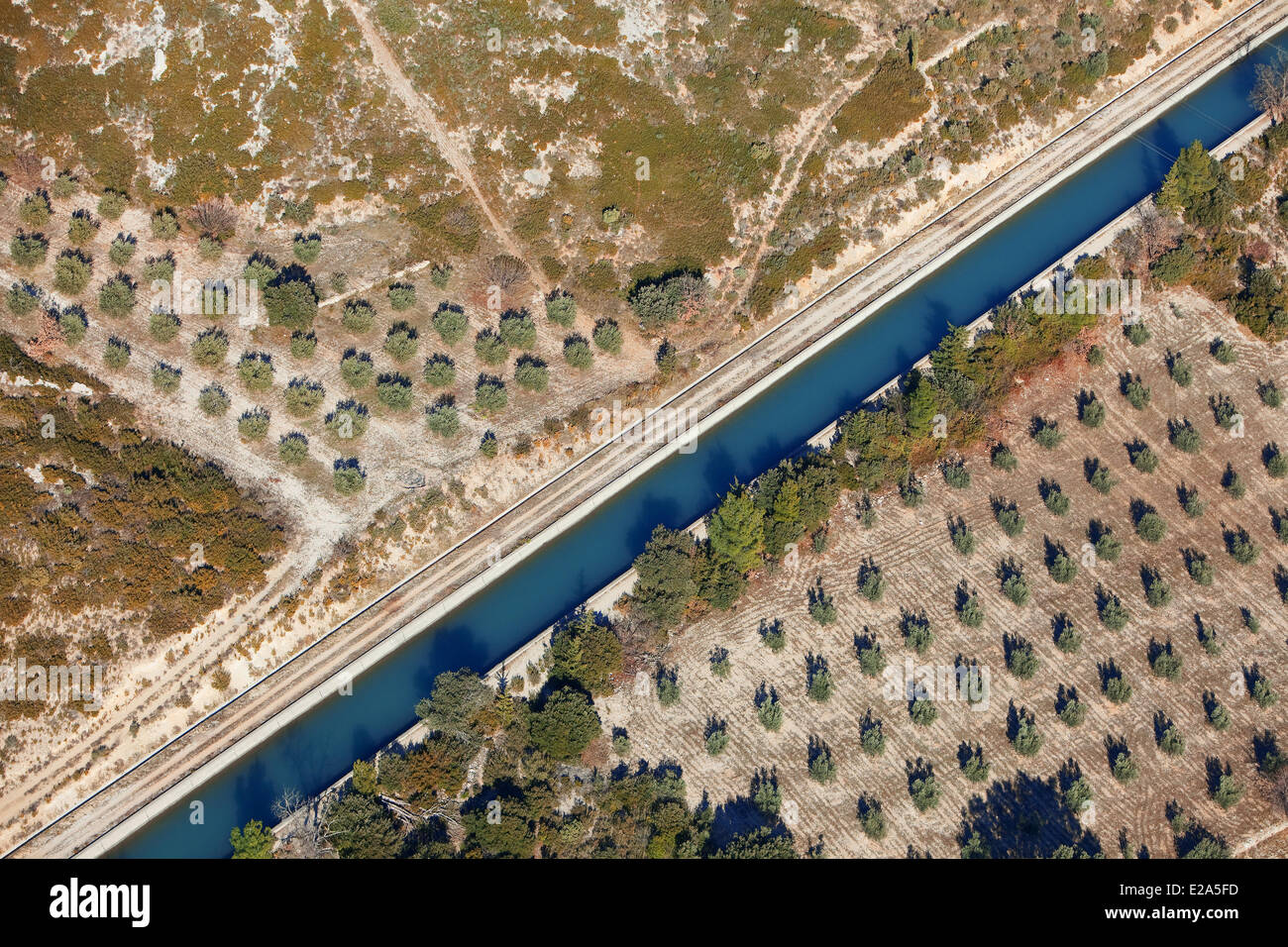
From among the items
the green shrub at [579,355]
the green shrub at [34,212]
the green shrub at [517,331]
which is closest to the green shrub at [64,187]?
the green shrub at [34,212]

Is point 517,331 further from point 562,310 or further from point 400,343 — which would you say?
point 400,343

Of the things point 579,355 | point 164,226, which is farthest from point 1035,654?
point 164,226

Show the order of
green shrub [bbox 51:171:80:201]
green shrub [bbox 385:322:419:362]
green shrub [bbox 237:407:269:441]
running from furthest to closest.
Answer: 1. green shrub [bbox 51:171:80:201]
2. green shrub [bbox 385:322:419:362]
3. green shrub [bbox 237:407:269:441]

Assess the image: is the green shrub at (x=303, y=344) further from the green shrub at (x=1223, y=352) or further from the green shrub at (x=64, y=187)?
the green shrub at (x=1223, y=352)

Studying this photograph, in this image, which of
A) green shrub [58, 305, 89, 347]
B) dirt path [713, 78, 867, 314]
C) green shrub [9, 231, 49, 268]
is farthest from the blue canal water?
green shrub [9, 231, 49, 268]

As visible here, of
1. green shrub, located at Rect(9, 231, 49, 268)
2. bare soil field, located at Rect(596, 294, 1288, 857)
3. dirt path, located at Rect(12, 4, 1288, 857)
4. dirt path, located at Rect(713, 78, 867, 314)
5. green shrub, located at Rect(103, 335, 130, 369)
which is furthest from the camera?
dirt path, located at Rect(713, 78, 867, 314)

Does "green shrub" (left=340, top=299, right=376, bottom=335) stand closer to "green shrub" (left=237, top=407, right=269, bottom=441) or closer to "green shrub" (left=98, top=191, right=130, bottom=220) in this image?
"green shrub" (left=237, top=407, right=269, bottom=441)
